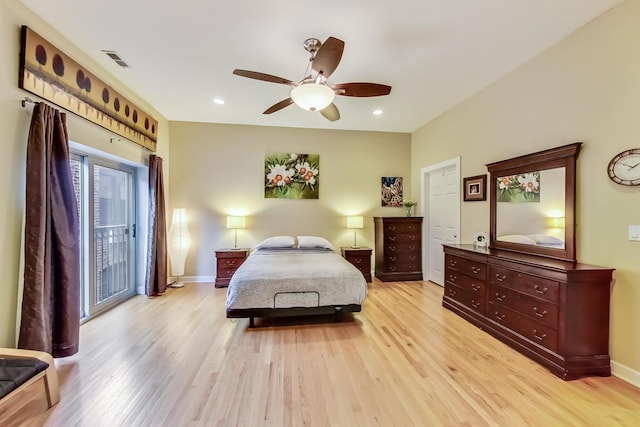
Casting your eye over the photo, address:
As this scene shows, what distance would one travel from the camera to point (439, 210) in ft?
15.5

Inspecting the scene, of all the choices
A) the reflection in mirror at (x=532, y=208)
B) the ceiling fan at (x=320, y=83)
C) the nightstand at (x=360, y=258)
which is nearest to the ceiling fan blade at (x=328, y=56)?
the ceiling fan at (x=320, y=83)

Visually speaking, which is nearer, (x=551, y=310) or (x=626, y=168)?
(x=626, y=168)

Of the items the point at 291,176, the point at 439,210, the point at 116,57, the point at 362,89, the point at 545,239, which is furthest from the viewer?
the point at 291,176

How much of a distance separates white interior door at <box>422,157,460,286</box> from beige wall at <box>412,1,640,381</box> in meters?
Answer: 1.29

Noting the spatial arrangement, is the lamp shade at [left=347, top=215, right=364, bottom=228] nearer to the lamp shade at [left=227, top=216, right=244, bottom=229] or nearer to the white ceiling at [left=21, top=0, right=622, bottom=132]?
the lamp shade at [left=227, top=216, right=244, bottom=229]

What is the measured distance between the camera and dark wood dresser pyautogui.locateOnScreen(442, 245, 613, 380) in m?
2.07

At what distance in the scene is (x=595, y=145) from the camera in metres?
2.24

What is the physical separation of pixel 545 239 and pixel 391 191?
2.89m

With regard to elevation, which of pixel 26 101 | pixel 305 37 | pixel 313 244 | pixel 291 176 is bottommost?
pixel 313 244

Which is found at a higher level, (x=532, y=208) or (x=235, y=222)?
(x=532, y=208)

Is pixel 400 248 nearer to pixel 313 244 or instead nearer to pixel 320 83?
pixel 313 244

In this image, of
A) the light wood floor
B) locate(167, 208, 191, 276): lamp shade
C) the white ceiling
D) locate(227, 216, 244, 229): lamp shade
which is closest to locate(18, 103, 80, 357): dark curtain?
the light wood floor

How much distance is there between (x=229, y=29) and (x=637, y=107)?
3239mm

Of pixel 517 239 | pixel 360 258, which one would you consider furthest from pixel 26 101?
pixel 517 239
